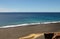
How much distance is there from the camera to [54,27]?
7387 millimetres

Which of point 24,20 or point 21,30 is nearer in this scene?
point 21,30

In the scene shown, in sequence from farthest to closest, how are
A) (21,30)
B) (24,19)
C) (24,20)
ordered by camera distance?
(24,19), (24,20), (21,30)

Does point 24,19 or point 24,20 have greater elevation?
point 24,20

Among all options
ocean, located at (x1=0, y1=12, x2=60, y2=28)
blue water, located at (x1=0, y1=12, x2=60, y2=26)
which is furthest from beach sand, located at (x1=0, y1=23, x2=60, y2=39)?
blue water, located at (x1=0, y1=12, x2=60, y2=26)

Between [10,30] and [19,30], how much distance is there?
0.39 m

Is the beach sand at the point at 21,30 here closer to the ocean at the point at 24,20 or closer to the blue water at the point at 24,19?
the ocean at the point at 24,20

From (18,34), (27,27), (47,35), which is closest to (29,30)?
(27,27)

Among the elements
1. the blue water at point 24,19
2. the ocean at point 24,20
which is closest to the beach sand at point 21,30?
the ocean at point 24,20

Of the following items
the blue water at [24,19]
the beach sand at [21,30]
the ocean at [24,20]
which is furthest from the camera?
the blue water at [24,19]

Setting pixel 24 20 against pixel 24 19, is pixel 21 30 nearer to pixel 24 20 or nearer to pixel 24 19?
pixel 24 20

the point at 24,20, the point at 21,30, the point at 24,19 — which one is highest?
the point at 21,30

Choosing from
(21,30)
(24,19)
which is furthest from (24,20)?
(21,30)

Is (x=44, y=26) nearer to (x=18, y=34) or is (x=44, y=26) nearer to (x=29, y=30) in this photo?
(x=29, y=30)

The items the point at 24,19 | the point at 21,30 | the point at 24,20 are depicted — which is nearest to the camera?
the point at 21,30
